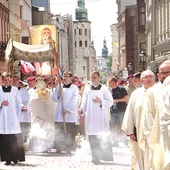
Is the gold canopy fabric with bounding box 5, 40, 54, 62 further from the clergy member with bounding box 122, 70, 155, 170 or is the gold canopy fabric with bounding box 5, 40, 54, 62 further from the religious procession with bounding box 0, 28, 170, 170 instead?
the clergy member with bounding box 122, 70, 155, 170

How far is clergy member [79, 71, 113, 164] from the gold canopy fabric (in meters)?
2.91

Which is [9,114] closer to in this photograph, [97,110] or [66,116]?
[97,110]

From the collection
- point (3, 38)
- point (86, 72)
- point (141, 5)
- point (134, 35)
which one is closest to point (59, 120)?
point (3, 38)

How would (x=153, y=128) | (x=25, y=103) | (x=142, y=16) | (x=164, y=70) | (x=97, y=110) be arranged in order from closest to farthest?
(x=153, y=128)
(x=164, y=70)
(x=97, y=110)
(x=25, y=103)
(x=142, y=16)

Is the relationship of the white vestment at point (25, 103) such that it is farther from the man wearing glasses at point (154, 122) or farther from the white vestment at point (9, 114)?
the man wearing glasses at point (154, 122)

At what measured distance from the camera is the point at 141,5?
71188 mm

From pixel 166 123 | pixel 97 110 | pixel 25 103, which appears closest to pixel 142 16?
pixel 25 103

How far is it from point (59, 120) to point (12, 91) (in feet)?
8.58

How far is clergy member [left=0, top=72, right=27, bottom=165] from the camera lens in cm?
1215

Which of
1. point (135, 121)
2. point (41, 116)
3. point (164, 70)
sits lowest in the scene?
point (41, 116)

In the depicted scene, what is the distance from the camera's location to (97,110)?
507 inches

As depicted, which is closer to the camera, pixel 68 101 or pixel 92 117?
pixel 92 117

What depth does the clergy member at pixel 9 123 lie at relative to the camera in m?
12.1

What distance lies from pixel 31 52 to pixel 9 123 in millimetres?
3550
